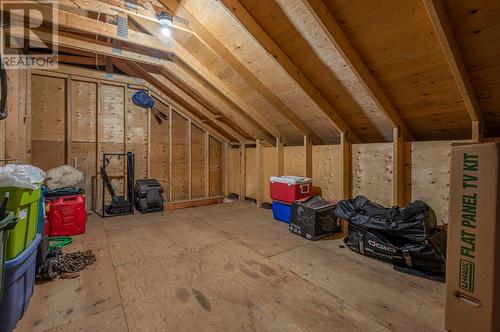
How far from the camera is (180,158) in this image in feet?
16.4

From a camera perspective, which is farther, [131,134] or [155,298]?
[131,134]

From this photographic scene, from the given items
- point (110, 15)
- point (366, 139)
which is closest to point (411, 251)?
point (366, 139)

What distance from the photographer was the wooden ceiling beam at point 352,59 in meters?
1.81

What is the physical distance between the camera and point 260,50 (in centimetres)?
250

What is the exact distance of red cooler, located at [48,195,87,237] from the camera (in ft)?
9.46

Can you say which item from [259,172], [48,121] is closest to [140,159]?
[48,121]

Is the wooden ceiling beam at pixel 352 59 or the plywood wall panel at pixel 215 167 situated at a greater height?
the wooden ceiling beam at pixel 352 59

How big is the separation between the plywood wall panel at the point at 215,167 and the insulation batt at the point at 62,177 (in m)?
2.55

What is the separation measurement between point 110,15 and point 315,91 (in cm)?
254

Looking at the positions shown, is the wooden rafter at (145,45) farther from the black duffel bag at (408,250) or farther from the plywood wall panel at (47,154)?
the black duffel bag at (408,250)

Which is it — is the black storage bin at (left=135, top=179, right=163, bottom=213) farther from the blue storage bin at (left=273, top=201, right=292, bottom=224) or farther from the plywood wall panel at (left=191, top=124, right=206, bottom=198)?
the blue storage bin at (left=273, top=201, right=292, bottom=224)

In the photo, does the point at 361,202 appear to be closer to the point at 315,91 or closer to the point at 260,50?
the point at 315,91

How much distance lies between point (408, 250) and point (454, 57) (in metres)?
1.54

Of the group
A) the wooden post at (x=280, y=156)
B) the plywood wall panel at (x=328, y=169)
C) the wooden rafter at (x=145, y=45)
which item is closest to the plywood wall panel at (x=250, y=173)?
the wooden post at (x=280, y=156)
